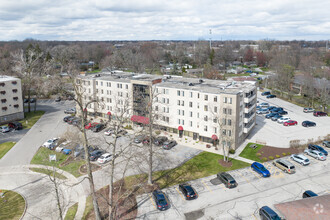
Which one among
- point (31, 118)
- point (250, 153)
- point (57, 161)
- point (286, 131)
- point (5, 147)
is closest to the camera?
point (57, 161)

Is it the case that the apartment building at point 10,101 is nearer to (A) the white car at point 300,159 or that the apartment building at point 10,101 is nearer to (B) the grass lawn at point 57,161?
(B) the grass lawn at point 57,161

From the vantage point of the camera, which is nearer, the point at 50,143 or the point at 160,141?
the point at 50,143

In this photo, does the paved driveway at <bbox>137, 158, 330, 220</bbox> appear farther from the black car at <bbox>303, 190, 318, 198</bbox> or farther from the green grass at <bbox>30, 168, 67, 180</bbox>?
the green grass at <bbox>30, 168, 67, 180</bbox>

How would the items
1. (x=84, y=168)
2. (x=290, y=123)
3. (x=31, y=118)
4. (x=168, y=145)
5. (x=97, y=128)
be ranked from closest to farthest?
(x=84, y=168), (x=168, y=145), (x=97, y=128), (x=290, y=123), (x=31, y=118)

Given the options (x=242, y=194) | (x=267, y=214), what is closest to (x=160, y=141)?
(x=242, y=194)

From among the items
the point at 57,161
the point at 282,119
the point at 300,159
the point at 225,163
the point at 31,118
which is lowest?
the point at 57,161

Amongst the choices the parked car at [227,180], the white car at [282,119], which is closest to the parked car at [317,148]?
the white car at [282,119]

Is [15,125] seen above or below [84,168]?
above

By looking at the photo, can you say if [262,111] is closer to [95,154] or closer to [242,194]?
Answer: [242,194]

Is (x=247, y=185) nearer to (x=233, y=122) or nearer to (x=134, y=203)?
(x=233, y=122)
